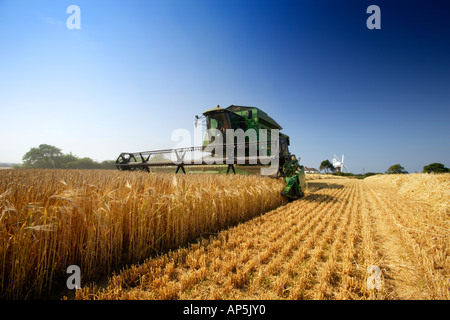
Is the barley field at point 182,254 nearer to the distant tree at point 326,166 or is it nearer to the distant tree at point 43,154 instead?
the distant tree at point 43,154

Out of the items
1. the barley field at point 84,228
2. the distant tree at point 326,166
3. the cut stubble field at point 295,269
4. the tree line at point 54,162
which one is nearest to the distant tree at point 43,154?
the tree line at point 54,162

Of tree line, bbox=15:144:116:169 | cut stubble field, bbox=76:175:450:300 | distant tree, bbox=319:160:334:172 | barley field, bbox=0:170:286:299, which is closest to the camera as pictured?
barley field, bbox=0:170:286:299

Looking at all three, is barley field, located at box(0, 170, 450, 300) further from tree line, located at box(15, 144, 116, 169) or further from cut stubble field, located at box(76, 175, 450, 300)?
tree line, located at box(15, 144, 116, 169)

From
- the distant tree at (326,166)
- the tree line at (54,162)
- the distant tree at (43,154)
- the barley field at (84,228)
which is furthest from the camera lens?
the distant tree at (326,166)

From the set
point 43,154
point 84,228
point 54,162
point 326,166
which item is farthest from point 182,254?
point 326,166

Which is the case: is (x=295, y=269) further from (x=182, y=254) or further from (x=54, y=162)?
(x=54, y=162)

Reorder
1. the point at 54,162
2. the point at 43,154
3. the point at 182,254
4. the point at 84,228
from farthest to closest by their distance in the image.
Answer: the point at 43,154, the point at 54,162, the point at 182,254, the point at 84,228

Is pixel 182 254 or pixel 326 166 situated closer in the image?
pixel 182 254

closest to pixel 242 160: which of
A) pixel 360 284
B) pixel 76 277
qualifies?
pixel 360 284

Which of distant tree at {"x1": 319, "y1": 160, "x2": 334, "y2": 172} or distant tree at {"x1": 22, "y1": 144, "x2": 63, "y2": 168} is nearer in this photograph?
distant tree at {"x1": 22, "y1": 144, "x2": 63, "y2": 168}

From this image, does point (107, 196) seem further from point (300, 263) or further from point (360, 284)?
point (360, 284)

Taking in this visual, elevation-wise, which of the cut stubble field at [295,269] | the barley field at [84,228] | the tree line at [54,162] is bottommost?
the cut stubble field at [295,269]

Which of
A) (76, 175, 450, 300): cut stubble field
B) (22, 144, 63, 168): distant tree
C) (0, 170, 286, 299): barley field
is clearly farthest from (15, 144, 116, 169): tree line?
(76, 175, 450, 300): cut stubble field
